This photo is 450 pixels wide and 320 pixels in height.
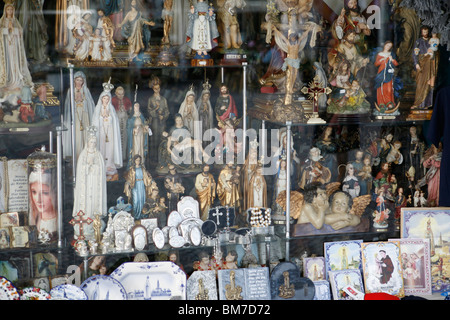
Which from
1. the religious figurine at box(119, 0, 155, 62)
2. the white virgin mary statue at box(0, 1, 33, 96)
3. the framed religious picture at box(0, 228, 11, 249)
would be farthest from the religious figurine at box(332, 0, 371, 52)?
the framed religious picture at box(0, 228, 11, 249)

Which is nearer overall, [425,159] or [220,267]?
[220,267]

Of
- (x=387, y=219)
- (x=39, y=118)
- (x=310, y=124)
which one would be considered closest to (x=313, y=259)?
(x=387, y=219)

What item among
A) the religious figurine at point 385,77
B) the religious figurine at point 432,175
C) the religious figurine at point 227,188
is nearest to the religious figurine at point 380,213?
the religious figurine at point 432,175

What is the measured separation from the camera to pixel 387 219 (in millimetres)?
4535

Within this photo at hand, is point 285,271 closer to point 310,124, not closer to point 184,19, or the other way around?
point 310,124

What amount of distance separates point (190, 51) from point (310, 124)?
2.91 feet

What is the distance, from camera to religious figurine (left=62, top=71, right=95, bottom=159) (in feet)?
13.4

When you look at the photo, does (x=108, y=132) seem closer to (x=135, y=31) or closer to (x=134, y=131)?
(x=134, y=131)

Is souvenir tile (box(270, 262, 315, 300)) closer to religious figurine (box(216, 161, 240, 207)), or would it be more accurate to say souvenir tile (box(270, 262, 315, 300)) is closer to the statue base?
religious figurine (box(216, 161, 240, 207))

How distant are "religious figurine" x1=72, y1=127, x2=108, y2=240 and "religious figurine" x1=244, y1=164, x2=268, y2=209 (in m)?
0.91

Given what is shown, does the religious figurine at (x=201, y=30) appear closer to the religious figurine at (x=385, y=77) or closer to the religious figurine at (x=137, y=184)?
the religious figurine at (x=137, y=184)

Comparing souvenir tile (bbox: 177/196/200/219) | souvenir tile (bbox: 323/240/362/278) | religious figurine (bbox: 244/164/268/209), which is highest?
religious figurine (bbox: 244/164/268/209)

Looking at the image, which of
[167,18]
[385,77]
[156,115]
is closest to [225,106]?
[156,115]

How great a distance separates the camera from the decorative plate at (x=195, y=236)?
13.9ft
